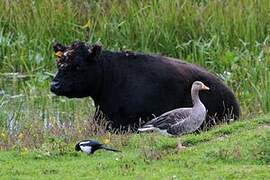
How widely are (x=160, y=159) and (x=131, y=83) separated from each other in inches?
112

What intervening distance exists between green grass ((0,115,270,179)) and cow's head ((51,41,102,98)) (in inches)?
77.9

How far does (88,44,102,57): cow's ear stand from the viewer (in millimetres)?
11463

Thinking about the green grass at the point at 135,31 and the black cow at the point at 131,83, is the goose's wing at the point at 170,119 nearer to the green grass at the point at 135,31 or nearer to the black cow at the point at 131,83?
the black cow at the point at 131,83

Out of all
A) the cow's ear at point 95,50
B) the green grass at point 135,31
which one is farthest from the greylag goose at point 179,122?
the green grass at point 135,31

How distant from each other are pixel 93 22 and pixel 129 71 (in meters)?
4.54

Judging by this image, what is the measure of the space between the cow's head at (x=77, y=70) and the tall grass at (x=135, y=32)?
1794 millimetres

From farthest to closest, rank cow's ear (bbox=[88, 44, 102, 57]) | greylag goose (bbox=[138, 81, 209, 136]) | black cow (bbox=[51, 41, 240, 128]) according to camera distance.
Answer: cow's ear (bbox=[88, 44, 102, 57]) < black cow (bbox=[51, 41, 240, 128]) < greylag goose (bbox=[138, 81, 209, 136])

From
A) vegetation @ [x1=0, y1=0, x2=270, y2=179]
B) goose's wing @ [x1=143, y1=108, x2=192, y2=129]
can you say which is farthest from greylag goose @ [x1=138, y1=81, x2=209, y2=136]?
vegetation @ [x1=0, y1=0, x2=270, y2=179]

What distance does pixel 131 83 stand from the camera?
37.6 feet

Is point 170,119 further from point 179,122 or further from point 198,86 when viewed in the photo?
point 198,86

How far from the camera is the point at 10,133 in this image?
10.9 meters

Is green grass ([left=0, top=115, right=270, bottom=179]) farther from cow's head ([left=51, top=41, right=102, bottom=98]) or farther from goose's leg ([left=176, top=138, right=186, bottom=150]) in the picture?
cow's head ([left=51, top=41, right=102, bottom=98])

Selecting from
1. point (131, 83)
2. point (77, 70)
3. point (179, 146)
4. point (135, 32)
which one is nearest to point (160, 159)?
point (179, 146)

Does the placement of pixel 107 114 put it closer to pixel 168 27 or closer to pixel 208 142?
pixel 208 142
